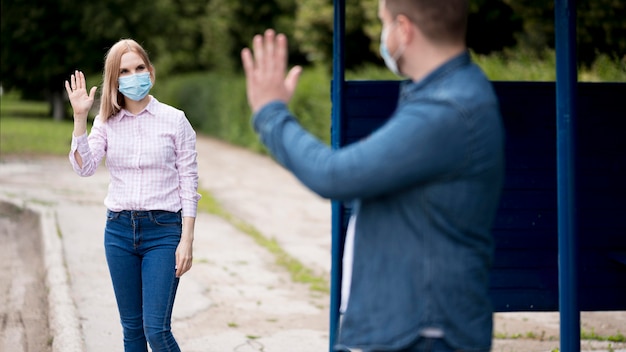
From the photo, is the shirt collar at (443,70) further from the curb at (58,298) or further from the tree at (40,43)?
the tree at (40,43)

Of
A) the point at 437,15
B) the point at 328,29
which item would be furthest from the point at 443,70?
the point at 328,29

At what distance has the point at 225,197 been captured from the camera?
17.0 meters

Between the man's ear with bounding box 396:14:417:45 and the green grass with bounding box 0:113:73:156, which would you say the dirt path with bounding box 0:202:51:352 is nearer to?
→ the man's ear with bounding box 396:14:417:45

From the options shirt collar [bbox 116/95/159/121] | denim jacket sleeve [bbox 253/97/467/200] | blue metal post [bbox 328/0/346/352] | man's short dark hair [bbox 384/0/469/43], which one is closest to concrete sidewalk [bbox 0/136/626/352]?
blue metal post [bbox 328/0/346/352]

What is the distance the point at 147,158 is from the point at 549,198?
258cm

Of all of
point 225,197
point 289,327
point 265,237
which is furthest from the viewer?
point 225,197

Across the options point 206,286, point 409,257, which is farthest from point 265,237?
point 409,257

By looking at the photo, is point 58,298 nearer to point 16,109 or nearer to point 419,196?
point 419,196

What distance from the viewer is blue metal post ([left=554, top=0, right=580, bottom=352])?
431 centimetres

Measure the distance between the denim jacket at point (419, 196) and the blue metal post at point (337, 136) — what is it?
2.72 metres

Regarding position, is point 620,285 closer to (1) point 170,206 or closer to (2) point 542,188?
(2) point 542,188

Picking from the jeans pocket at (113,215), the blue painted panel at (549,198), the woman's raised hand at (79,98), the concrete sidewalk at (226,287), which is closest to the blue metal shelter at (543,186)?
the blue painted panel at (549,198)

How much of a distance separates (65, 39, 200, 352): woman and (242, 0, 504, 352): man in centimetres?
197

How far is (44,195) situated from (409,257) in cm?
1348
